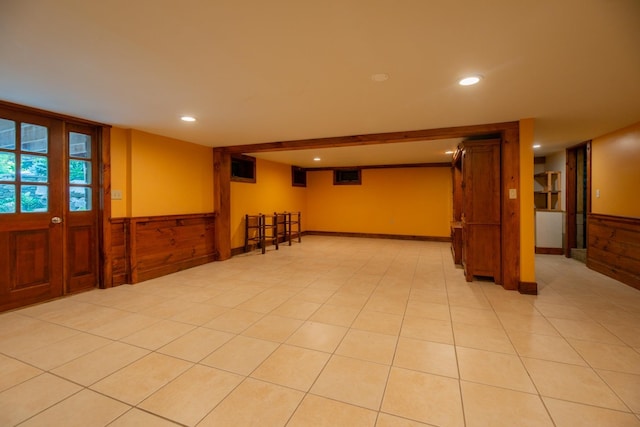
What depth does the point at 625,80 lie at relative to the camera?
2439mm

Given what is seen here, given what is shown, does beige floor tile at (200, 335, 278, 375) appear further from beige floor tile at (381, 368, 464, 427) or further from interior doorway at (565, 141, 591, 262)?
interior doorway at (565, 141, 591, 262)

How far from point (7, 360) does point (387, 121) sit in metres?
4.23

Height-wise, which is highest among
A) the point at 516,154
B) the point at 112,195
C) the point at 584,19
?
the point at 584,19

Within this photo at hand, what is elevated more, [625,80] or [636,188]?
[625,80]

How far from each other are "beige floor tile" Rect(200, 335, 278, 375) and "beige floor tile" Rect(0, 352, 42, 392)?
1.12 m

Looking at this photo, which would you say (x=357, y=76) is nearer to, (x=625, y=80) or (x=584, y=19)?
(x=584, y=19)

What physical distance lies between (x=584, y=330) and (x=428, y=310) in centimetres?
129

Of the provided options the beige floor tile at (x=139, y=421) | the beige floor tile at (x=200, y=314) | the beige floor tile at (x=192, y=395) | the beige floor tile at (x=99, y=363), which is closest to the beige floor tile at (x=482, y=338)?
the beige floor tile at (x=192, y=395)

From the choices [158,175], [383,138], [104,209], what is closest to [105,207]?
[104,209]

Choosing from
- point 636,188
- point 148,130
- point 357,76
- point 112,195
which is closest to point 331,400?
point 357,76

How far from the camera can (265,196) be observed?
286 inches

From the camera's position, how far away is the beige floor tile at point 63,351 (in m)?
2.06

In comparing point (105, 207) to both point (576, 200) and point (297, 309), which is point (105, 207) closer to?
point (297, 309)

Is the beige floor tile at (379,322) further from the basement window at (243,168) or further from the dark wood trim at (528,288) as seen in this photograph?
the basement window at (243,168)
